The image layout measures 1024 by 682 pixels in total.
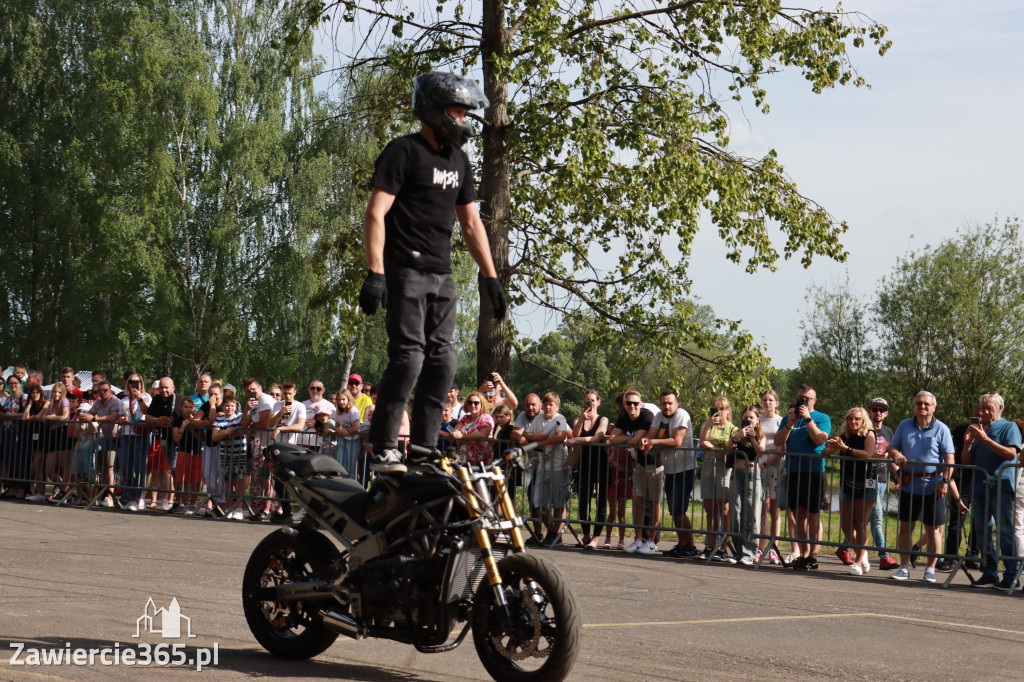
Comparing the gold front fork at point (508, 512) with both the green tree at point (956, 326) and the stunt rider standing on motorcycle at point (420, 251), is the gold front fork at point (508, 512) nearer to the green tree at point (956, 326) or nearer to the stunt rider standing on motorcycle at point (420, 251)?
the stunt rider standing on motorcycle at point (420, 251)

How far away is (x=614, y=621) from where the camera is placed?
25.5 ft

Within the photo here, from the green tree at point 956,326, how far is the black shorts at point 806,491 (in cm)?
3845

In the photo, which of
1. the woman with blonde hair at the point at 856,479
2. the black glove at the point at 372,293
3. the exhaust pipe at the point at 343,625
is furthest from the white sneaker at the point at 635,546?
the black glove at the point at 372,293

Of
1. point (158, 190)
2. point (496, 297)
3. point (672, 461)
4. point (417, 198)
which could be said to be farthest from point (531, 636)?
point (158, 190)

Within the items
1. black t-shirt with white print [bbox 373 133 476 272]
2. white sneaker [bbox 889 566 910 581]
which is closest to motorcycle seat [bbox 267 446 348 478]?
black t-shirt with white print [bbox 373 133 476 272]

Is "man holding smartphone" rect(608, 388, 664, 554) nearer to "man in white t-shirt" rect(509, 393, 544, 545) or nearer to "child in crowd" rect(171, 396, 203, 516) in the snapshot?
"man in white t-shirt" rect(509, 393, 544, 545)

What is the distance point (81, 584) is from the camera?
8.19m

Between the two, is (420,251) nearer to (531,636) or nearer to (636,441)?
(531,636)

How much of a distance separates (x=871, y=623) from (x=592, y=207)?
14.0 metres

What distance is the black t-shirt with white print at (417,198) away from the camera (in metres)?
6.04

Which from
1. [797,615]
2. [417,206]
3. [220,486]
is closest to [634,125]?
[220,486]

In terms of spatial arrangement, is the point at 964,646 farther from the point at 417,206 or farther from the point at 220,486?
the point at 220,486

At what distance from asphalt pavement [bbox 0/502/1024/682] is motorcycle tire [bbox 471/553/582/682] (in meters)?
0.47

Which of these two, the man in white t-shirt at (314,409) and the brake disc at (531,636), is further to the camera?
the man in white t-shirt at (314,409)
